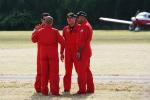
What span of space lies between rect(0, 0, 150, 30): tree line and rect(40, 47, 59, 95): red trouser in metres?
74.5

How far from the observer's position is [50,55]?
1380cm

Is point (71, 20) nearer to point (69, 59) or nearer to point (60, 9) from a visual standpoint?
point (69, 59)

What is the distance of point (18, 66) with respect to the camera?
22109 millimetres

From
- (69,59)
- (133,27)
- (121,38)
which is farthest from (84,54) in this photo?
(133,27)

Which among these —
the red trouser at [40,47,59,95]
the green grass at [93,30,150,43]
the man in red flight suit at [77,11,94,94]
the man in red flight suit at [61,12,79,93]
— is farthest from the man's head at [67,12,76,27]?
the green grass at [93,30,150,43]

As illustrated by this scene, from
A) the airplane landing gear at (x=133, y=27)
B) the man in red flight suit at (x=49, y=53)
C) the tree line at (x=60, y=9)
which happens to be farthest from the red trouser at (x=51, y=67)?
the tree line at (x=60, y=9)

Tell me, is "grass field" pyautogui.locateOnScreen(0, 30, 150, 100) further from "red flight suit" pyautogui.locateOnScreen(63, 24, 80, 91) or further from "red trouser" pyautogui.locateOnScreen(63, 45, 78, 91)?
"red flight suit" pyautogui.locateOnScreen(63, 24, 80, 91)

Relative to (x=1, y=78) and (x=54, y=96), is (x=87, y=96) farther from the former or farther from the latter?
(x=1, y=78)

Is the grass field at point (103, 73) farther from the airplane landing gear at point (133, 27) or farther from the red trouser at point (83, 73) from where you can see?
the airplane landing gear at point (133, 27)

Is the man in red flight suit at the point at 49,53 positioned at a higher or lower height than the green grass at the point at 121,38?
higher

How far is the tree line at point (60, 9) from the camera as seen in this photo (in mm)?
89812

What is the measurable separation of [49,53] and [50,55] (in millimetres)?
55

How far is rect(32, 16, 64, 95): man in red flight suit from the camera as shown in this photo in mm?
Result: 13797

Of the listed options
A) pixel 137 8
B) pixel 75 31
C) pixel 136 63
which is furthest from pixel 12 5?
pixel 75 31
